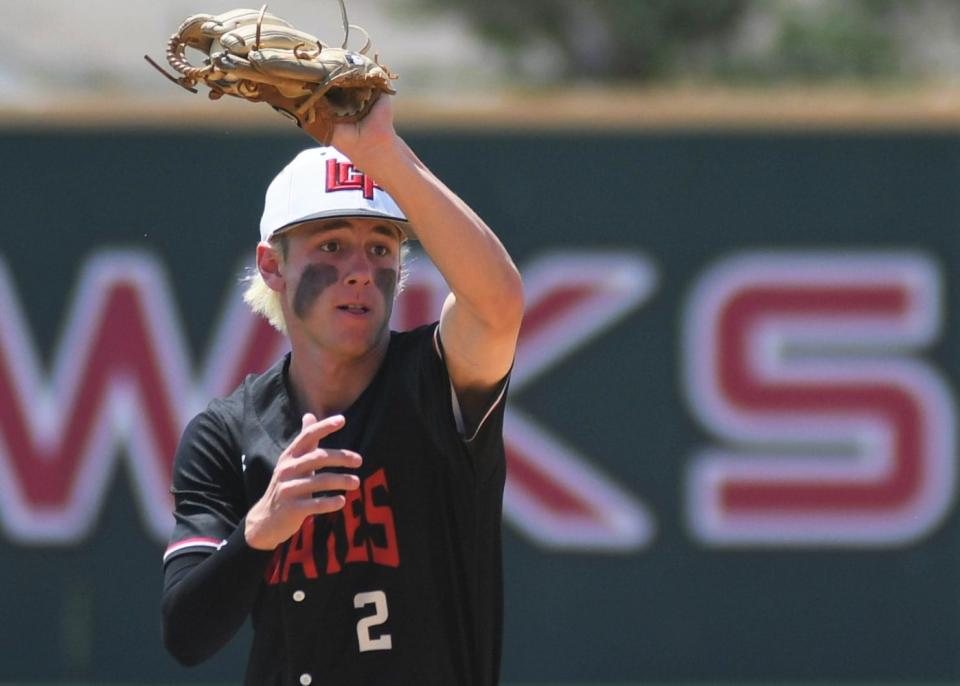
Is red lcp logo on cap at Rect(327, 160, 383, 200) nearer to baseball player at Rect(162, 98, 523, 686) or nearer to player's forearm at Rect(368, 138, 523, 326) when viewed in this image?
baseball player at Rect(162, 98, 523, 686)

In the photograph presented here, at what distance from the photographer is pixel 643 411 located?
26.0 feet

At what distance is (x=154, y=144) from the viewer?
8.09 m

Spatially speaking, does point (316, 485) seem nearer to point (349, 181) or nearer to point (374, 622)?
point (374, 622)

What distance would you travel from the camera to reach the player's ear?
3234mm

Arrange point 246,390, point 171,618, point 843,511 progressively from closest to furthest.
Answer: point 171,618, point 246,390, point 843,511

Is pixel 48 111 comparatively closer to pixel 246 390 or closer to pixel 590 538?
pixel 590 538

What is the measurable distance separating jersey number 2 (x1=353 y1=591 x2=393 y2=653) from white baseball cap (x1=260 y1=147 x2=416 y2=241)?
25.0 inches

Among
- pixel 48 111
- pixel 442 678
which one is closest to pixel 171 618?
pixel 442 678

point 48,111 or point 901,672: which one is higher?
point 48,111

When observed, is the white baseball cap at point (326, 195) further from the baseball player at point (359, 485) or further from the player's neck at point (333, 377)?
the player's neck at point (333, 377)

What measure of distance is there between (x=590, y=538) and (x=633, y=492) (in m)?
0.28

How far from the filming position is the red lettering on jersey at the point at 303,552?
303 cm

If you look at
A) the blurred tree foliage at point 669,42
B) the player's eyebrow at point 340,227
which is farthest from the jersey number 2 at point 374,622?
the blurred tree foliage at point 669,42

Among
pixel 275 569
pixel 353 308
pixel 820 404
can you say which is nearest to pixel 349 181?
pixel 353 308
